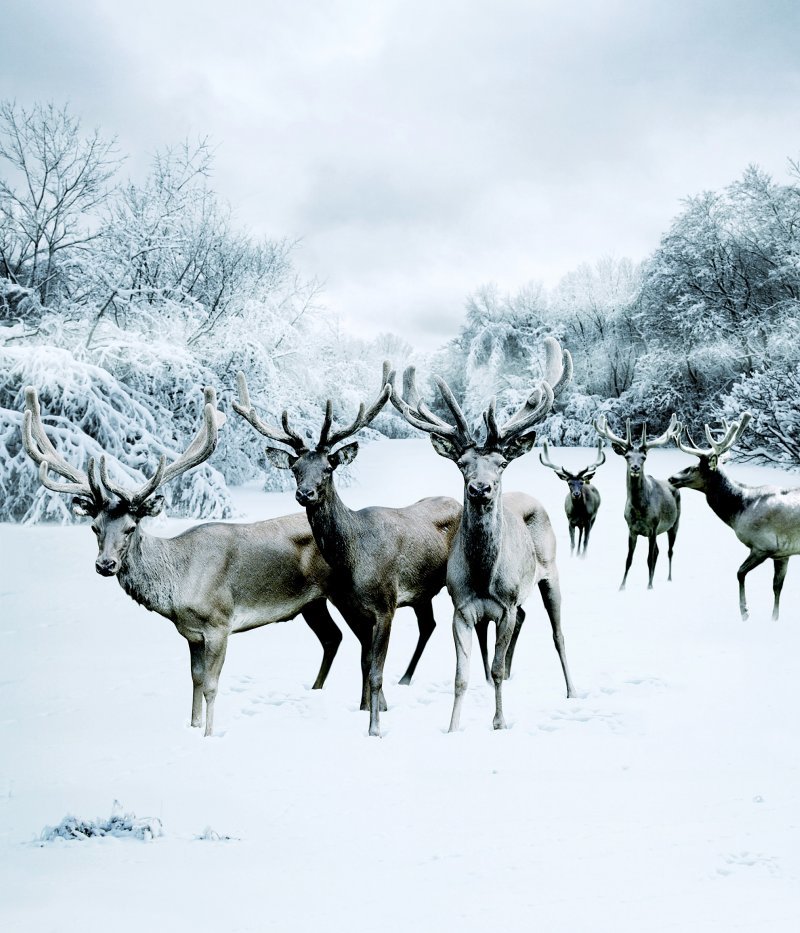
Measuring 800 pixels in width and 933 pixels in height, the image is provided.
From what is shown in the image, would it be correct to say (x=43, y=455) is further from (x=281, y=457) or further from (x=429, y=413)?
(x=429, y=413)

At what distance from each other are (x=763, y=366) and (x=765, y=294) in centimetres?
337

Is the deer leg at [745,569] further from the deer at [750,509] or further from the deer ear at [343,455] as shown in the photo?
the deer ear at [343,455]

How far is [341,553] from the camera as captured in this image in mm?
4512

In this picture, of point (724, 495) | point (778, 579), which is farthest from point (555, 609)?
point (724, 495)

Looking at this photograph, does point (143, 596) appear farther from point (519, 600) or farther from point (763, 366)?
point (763, 366)

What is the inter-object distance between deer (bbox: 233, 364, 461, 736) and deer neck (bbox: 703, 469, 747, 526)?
376 centimetres

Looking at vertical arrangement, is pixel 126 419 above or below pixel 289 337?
below

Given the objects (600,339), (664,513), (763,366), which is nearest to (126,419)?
(664,513)

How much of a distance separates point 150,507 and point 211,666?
0.87 m

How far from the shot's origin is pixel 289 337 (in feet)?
49.1

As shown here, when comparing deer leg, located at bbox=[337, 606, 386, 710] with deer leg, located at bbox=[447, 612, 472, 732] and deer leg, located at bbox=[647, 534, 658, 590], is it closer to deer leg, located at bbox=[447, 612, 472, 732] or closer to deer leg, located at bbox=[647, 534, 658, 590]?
deer leg, located at bbox=[447, 612, 472, 732]

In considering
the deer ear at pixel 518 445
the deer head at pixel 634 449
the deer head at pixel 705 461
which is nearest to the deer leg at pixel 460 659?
the deer ear at pixel 518 445

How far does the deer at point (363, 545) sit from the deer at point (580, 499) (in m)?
5.18

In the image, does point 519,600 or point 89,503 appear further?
point 519,600
